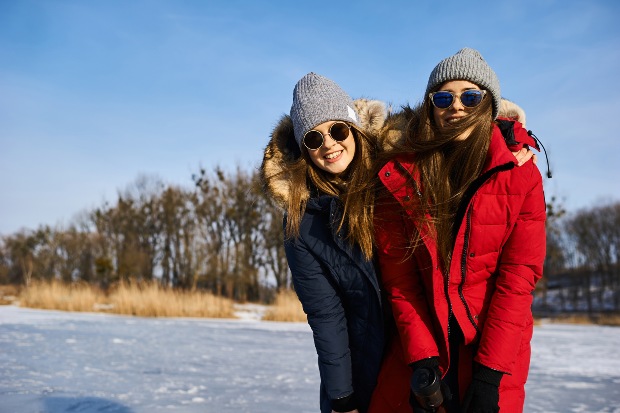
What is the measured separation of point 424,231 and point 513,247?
263 mm

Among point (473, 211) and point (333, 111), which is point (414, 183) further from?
point (333, 111)

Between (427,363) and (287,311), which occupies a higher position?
(427,363)

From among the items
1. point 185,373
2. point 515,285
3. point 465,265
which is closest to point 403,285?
point 465,265

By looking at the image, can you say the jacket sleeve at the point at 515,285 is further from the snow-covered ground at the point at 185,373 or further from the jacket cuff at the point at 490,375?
the snow-covered ground at the point at 185,373

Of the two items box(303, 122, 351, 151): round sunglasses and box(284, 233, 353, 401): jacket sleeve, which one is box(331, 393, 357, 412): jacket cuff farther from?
box(303, 122, 351, 151): round sunglasses

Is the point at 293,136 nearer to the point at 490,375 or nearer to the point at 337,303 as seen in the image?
the point at 337,303

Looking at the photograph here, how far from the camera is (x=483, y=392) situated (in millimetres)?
1421

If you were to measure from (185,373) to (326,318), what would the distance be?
3189mm

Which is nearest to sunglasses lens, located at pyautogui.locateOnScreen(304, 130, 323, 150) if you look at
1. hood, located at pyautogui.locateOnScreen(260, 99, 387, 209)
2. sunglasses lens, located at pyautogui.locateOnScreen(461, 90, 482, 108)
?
hood, located at pyautogui.locateOnScreen(260, 99, 387, 209)

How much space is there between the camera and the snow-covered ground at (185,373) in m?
3.36

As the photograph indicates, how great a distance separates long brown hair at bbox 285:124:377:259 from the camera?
1699mm

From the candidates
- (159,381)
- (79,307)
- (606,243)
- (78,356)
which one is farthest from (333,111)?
(606,243)

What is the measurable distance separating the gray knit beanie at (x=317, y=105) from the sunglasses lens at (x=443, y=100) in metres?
0.37

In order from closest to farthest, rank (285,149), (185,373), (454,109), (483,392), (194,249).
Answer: (483,392), (454,109), (285,149), (185,373), (194,249)
